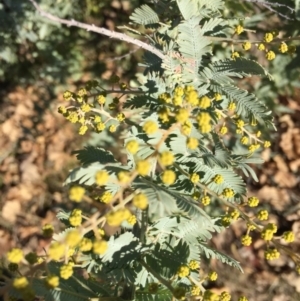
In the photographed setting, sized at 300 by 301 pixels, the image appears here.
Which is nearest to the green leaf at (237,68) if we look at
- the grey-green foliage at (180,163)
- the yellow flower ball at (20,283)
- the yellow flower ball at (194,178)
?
the grey-green foliage at (180,163)

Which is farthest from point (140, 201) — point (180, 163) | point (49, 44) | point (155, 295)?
point (49, 44)

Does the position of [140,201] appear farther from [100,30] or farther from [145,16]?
[145,16]

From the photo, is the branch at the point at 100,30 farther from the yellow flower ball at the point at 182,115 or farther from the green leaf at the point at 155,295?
the green leaf at the point at 155,295

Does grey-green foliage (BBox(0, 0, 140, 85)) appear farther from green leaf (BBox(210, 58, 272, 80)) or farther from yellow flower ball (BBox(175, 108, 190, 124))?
yellow flower ball (BBox(175, 108, 190, 124))

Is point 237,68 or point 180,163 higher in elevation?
point 237,68

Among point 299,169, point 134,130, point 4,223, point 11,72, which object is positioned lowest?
point 4,223

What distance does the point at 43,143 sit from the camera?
4633mm

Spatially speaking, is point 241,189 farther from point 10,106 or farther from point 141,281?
point 10,106

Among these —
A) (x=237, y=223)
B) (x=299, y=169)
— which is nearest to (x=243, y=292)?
(x=237, y=223)

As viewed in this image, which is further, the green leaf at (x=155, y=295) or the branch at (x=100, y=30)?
the green leaf at (x=155, y=295)

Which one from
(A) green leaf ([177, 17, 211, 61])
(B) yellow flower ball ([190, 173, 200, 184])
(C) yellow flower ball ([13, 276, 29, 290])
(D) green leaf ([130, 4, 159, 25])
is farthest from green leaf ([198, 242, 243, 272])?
(D) green leaf ([130, 4, 159, 25])

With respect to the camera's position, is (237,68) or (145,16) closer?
(237,68)

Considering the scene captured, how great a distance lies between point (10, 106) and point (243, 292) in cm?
290

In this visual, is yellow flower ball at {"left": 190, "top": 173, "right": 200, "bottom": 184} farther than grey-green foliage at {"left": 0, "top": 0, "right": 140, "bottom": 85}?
No
